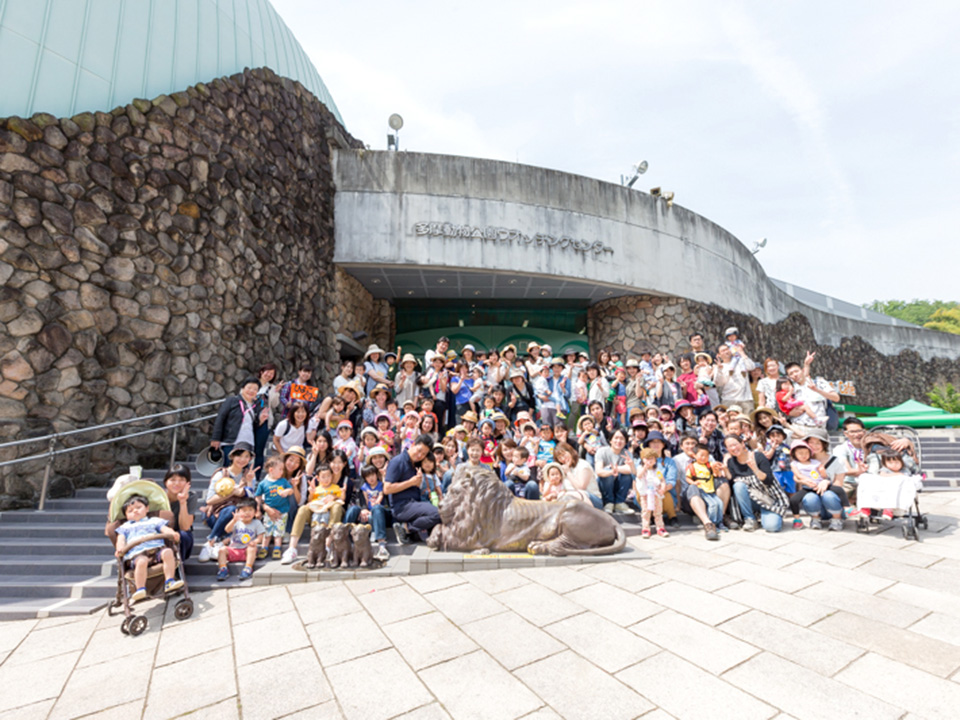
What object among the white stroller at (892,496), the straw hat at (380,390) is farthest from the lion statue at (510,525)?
the white stroller at (892,496)

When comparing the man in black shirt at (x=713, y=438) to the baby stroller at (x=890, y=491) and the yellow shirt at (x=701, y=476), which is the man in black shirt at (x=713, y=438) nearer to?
the yellow shirt at (x=701, y=476)

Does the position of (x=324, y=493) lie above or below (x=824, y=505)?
above

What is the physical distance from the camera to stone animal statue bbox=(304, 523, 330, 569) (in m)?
4.49

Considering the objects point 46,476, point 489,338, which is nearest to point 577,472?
point 46,476

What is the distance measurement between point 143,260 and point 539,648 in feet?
25.3

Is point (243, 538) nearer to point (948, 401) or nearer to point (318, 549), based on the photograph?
point (318, 549)

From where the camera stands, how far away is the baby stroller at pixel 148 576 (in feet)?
11.3

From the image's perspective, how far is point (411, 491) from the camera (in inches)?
211

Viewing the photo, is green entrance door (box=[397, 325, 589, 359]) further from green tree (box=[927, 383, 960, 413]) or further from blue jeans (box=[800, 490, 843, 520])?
green tree (box=[927, 383, 960, 413])

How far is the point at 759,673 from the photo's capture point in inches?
101

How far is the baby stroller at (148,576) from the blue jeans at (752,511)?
19.7 ft

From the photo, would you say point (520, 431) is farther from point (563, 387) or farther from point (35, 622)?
point (35, 622)

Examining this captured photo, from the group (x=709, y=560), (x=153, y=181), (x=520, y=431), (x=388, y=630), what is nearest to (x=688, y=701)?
(x=388, y=630)

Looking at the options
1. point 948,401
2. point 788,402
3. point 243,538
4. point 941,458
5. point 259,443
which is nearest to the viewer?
point 243,538
